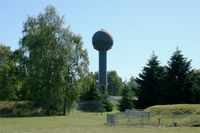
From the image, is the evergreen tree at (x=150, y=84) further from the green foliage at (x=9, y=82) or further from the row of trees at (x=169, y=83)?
the green foliage at (x=9, y=82)

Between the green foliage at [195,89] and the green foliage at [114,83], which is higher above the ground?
the green foliage at [114,83]

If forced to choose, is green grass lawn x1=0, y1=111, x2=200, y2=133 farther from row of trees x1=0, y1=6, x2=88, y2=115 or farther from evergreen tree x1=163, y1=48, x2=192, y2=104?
row of trees x1=0, y1=6, x2=88, y2=115

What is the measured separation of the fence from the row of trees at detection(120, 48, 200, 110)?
2181 centimetres

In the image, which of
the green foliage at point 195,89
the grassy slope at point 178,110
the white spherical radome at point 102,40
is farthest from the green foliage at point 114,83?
the grassy slope at point 178,110

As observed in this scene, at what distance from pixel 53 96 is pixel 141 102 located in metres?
12.5

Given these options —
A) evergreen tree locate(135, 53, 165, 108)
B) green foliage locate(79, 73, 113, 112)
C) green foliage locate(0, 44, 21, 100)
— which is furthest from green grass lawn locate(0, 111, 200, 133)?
green foliage locate(79, 73, 113, 112)

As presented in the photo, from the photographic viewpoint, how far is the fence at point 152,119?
119ft

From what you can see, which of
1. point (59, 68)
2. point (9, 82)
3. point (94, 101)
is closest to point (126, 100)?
point (94, 101)

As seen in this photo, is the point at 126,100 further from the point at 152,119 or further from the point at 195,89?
the point at 152,119

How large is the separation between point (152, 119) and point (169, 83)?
943 inches

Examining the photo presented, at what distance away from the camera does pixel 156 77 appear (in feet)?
217

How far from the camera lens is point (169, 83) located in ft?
206

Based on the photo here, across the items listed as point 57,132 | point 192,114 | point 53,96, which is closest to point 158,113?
point 192,114

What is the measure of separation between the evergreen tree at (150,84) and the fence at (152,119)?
24.4m
